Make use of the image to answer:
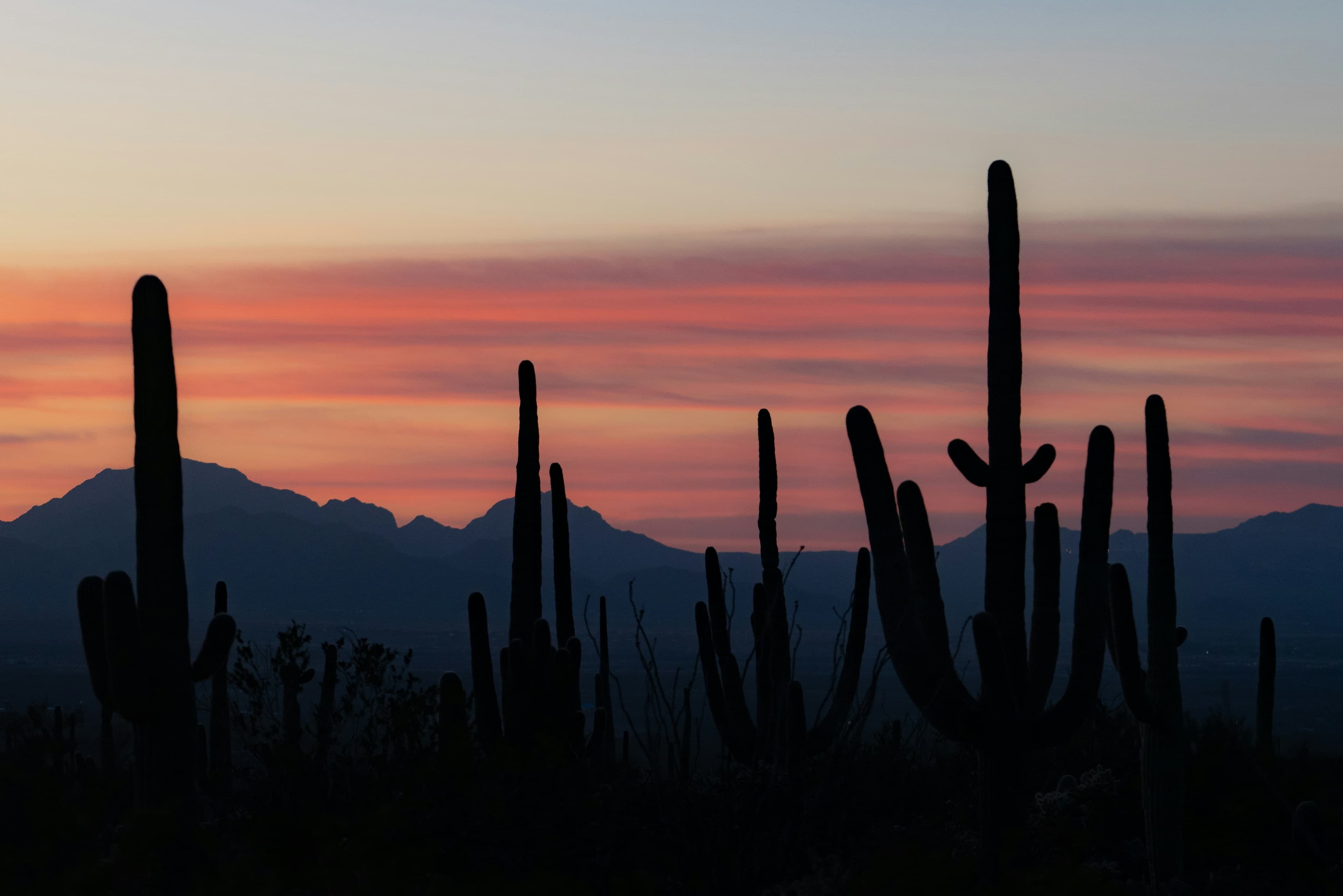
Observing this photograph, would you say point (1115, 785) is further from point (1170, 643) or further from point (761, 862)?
point (761, 862)

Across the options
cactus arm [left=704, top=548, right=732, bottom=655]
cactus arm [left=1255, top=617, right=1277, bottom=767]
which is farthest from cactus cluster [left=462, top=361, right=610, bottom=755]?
cactus arm [left=1255, top=617, right=1277, bottom=767]

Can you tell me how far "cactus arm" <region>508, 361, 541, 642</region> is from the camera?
1773 cm

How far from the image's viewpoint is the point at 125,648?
12320 mm

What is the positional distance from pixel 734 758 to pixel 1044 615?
Result: 6.84 meters

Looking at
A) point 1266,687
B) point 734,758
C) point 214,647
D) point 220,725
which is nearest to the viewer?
point 214,647

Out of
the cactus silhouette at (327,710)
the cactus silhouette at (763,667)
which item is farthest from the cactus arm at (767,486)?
the cactus silhouette at (327,710)

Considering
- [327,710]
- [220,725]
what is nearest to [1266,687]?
[327,710]

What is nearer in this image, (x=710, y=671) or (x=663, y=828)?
(x=663, y=828)

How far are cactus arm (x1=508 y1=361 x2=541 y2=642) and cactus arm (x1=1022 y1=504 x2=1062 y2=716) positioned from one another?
6.46 metres

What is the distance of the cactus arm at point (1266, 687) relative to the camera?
64.1 ft

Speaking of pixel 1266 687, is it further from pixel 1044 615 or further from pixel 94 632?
pixel 94 632

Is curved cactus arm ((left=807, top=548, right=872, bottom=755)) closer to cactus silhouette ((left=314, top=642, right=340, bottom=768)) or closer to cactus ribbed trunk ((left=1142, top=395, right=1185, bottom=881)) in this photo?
cactus ribbed trunk ((left=1142, top=395, right=1185, bottom=881))

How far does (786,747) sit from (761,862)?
2.64 ft

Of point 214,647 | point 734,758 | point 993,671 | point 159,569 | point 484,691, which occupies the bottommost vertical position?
point 734,758
